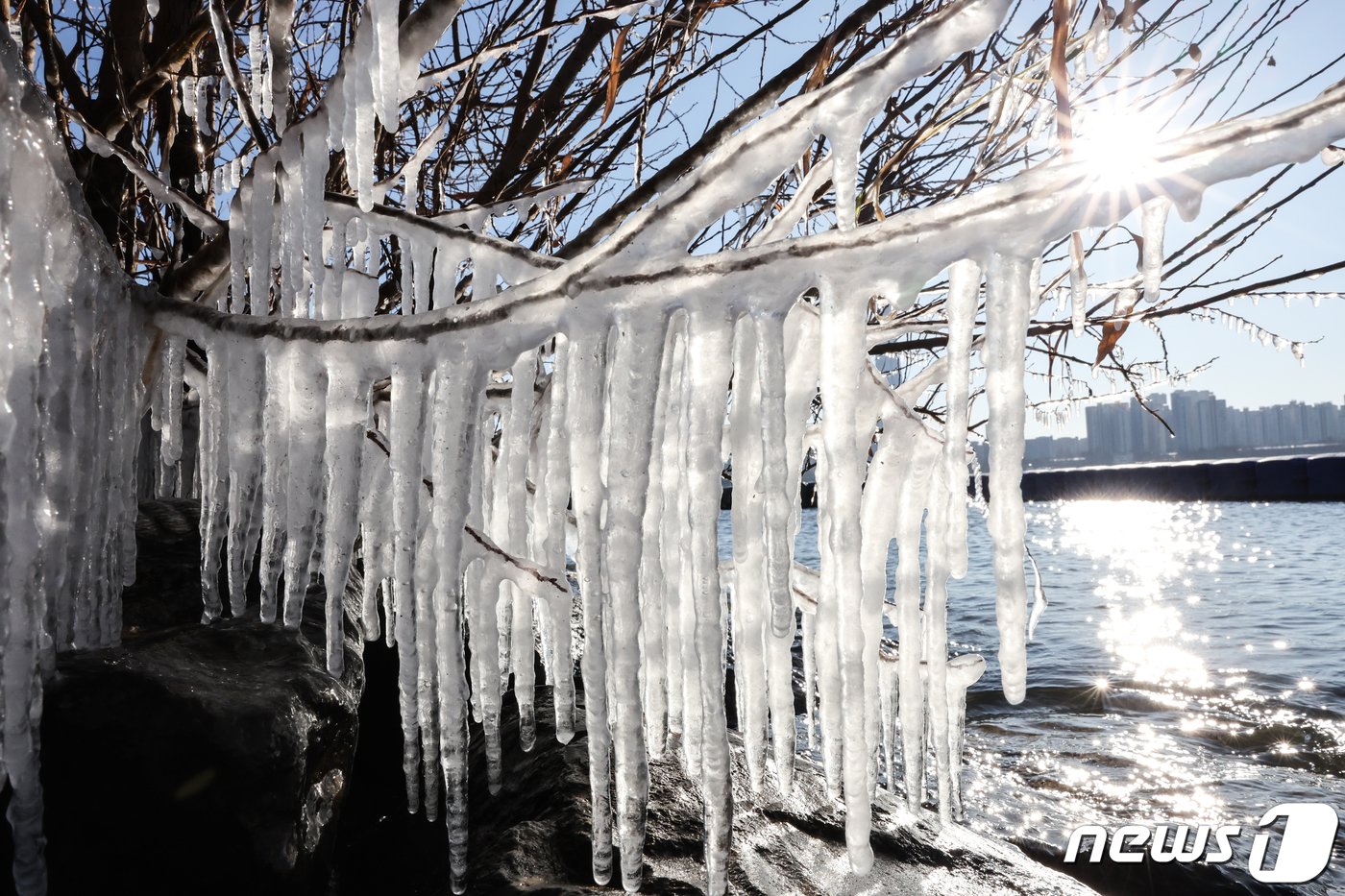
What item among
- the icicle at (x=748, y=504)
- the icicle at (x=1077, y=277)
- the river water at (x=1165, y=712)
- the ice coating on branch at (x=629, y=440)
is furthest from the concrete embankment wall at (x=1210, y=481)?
the icicle at (x=748, y=504)

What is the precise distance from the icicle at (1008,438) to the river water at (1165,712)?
9.90 ft

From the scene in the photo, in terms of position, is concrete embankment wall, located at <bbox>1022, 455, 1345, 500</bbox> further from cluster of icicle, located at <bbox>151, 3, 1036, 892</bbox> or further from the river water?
cluster of icicle, located at <bbox>151, 3, 1036, 892</bbox>

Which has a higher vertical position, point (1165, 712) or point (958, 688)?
point (958, 688)

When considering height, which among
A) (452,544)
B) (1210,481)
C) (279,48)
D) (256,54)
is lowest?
(1210,481)

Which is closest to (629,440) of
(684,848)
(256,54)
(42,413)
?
(42,413)

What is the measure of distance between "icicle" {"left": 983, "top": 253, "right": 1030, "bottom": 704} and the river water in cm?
302

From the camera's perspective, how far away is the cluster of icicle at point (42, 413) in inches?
52.9

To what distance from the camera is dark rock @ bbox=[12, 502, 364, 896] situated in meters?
1.55

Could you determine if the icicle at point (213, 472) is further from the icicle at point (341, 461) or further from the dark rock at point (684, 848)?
the dark rock at point (684, 848)

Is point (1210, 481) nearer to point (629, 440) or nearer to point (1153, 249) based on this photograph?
point (1153, 249)

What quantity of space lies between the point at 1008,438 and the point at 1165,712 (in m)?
6.61

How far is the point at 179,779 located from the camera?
1.59 meters

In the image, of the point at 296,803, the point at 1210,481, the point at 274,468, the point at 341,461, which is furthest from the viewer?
the point at 1210,481

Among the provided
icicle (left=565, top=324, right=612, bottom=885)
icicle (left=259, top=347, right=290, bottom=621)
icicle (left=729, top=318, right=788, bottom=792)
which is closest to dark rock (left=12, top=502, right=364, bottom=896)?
icicle (left=259, top=347, right=290, bottom=621)
